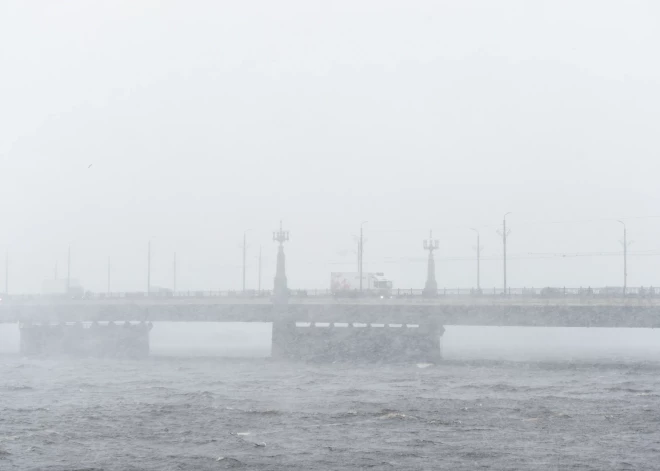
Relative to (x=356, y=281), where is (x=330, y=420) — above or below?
below

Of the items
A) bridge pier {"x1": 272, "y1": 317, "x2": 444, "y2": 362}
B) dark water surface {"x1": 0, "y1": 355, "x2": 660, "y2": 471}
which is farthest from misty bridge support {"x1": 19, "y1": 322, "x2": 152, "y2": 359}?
dark water surface {"x1": 0, "y1": 355, "x2": 660, "y2": 471}

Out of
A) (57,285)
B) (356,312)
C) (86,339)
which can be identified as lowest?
(86,339)

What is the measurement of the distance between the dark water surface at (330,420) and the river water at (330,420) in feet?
0.25

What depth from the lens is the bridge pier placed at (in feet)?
276

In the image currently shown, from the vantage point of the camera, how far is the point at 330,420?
126 ft

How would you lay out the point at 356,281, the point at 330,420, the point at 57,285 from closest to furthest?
the point at 330,420, the point at 356,281, the point at 57,285

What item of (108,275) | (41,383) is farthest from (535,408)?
(108,275)

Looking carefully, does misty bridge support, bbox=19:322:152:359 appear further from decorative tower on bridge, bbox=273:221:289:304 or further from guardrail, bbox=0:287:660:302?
decorative tower on bridge, bbox=273:221:289:304

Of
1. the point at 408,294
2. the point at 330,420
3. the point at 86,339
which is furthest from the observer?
the point at 86,339

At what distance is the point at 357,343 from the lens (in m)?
86.2

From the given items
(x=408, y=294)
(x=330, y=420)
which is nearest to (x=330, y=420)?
(x=330, y=420)

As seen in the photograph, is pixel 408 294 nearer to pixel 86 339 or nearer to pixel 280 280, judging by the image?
pixel 280 280

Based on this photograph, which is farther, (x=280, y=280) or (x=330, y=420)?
(x=280, y=280)

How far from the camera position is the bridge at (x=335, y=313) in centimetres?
7369
